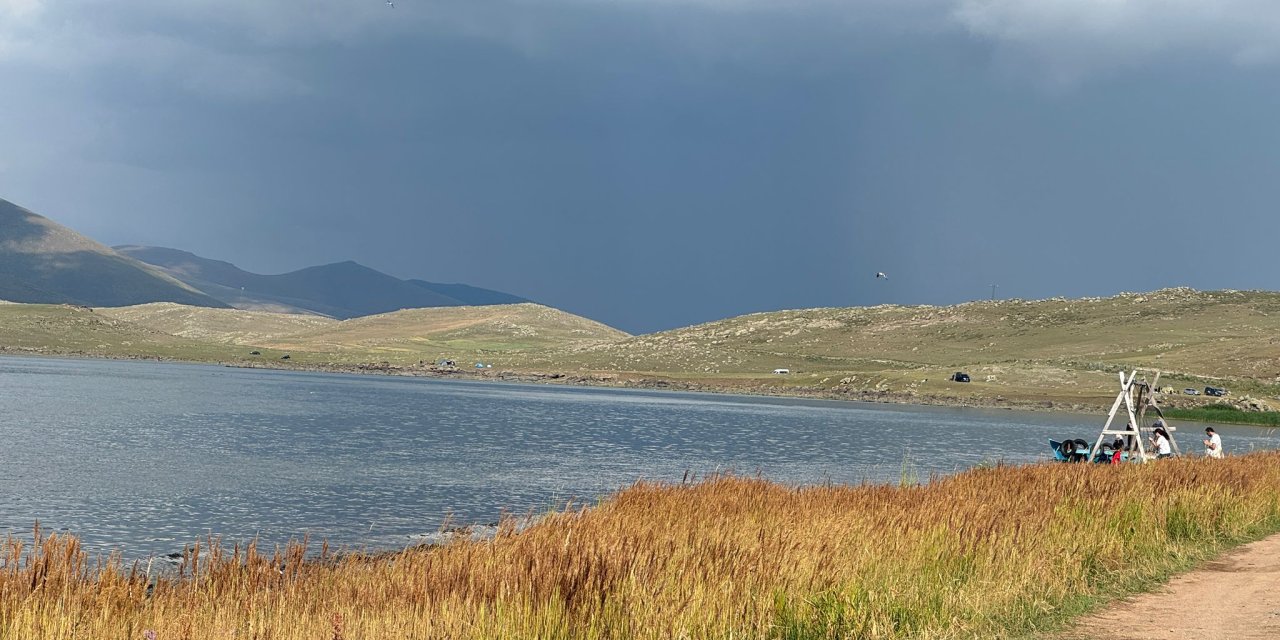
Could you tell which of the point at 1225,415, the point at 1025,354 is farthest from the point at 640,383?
the point at 1225,415

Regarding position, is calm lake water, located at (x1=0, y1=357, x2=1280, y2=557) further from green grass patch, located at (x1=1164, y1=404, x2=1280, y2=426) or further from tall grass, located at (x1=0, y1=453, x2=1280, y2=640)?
green grass patch, located at (x1=1164, y1=404, x2=1280, y2=426)

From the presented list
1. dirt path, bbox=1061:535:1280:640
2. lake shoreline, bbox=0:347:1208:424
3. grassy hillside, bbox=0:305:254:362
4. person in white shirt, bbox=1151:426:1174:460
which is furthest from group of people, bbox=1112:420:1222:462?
grassy hillside, bbox=0:305:254:362

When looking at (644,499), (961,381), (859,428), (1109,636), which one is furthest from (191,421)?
(961,381)

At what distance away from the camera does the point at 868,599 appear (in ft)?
43.2

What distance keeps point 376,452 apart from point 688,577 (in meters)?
35.4

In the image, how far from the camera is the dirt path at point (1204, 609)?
13.5 metres

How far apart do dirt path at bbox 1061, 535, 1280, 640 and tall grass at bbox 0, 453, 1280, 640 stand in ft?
1.61

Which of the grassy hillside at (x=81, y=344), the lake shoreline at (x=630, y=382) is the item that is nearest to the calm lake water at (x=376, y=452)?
the lake shoreline at (x=630, y=382)

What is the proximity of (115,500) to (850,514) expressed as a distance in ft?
65.8

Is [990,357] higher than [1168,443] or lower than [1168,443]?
higher

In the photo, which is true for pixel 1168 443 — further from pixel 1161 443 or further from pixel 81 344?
pixel 81 344

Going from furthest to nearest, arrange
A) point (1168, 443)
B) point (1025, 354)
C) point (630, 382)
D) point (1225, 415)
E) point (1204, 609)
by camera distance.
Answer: point (1025, 354)
point (630, 382)
point (1225, 415)
point (1168, 443)
point (1204, 609)

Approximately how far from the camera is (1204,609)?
49.2ft

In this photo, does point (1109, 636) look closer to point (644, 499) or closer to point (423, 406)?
point (644, 499)
